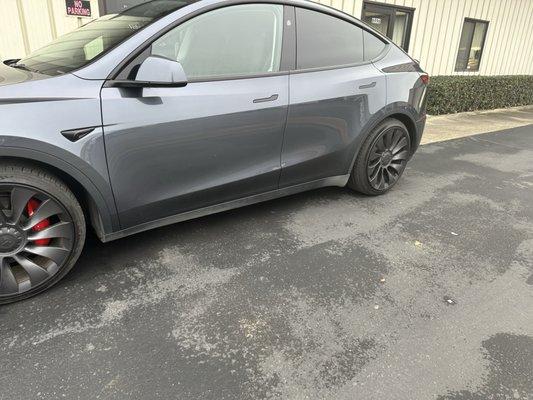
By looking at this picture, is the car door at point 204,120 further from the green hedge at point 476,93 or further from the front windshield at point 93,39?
the green hedge at point 476,93

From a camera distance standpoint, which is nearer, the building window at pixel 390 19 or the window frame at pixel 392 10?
the window frame at pixel 392 10

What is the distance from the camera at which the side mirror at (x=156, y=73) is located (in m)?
2.35

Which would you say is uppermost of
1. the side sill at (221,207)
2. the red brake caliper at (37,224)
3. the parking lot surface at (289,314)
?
the red brake caliper at (37,224)

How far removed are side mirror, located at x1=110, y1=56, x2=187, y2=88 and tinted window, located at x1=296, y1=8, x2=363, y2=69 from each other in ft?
3.62

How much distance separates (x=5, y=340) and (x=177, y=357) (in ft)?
2.86

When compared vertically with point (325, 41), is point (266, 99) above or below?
below

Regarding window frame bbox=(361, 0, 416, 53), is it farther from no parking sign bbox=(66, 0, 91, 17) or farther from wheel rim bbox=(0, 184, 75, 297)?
wheel rim bbox=(0, 184, 75, 297)

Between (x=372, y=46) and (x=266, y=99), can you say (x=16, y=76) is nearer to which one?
(x=266, y=99)

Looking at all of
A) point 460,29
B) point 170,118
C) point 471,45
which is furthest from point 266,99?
point 471,45

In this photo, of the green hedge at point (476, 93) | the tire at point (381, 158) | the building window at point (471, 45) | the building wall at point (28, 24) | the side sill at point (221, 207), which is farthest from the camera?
the building window at point (471, 45)

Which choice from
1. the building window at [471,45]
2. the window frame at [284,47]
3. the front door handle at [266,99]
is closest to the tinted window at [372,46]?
the window frame at [284,47]

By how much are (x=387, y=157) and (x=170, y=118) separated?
228 centimetres

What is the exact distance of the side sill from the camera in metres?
2.67

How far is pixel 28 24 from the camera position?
16.0 ft
